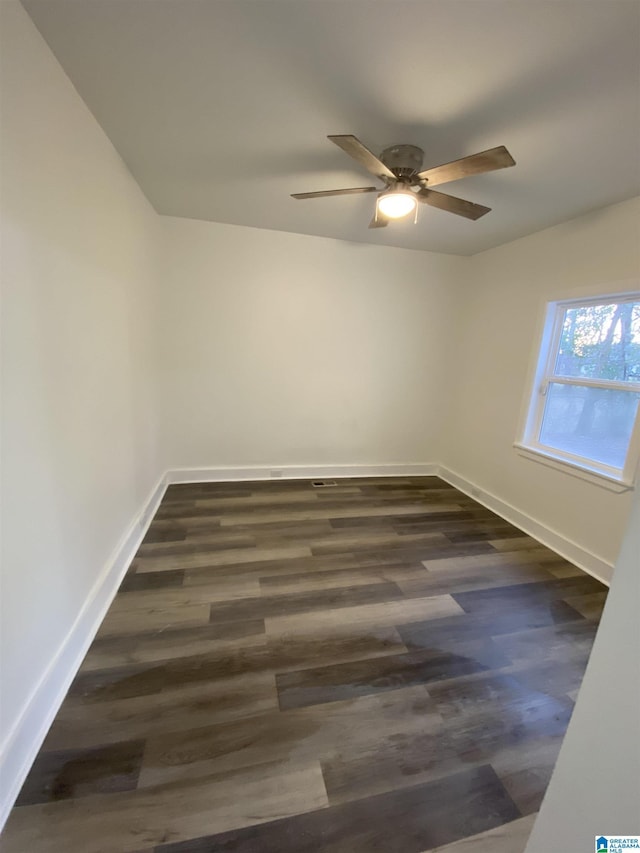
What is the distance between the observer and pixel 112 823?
1.04 meters

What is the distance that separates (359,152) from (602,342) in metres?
2.23

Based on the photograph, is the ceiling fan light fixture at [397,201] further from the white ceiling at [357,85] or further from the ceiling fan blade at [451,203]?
the white ceiling at [357,85]

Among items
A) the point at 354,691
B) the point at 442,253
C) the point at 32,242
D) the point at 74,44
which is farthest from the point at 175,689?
the point at 442,253

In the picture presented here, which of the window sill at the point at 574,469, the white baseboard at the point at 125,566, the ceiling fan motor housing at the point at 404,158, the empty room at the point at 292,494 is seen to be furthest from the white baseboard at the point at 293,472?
the ceiling fan motor housing at the point at 404,158

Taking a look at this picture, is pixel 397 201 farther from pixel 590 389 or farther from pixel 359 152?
pixel 590 389

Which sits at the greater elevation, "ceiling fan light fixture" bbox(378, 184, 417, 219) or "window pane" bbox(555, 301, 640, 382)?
A: "ceiling fan light fixture" bbox(378, 184, 417, 219)

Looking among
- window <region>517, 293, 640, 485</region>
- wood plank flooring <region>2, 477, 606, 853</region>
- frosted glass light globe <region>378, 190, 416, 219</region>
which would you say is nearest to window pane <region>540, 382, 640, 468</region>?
window <region>517, 293, 640, 485</region>

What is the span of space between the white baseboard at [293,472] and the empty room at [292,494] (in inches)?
8.3

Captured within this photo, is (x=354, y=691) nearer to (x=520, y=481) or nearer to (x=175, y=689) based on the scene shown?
(x=175, y=689)

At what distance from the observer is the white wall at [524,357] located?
235cm

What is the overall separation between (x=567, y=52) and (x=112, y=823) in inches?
113

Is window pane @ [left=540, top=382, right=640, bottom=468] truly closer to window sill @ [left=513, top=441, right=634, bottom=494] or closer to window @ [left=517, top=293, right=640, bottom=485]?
window @ [left=517, top=293, right=640, bottom=485]
